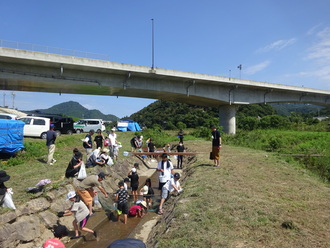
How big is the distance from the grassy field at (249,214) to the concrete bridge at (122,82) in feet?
50.6

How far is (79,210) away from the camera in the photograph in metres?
6.59

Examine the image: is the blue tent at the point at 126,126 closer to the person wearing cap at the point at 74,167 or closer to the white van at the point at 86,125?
the white van at the point at 86,125

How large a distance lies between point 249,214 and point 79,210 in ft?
14.6

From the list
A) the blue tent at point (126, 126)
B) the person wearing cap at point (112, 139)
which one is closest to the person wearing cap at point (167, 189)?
the person wearing cap at point (112, 139)

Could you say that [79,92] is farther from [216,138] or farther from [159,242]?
[159,242]

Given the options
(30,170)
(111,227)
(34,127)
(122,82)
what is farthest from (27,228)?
(122,82)

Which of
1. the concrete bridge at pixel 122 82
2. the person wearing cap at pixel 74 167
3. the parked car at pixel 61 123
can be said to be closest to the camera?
the person wearing cap at pixel 74 167

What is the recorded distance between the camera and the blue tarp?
458 inches

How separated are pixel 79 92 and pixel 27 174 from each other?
16.8 metres

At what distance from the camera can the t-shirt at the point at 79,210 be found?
655 cm

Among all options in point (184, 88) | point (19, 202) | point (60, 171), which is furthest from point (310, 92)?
point (19, 202)

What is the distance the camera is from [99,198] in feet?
30.3

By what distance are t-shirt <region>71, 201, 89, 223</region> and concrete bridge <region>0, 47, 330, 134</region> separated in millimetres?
15158

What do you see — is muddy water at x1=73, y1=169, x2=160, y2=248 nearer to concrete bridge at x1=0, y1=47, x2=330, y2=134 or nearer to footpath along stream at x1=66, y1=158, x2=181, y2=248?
footpath along stream at x1=66, y1=158, x2=181, y2=248
